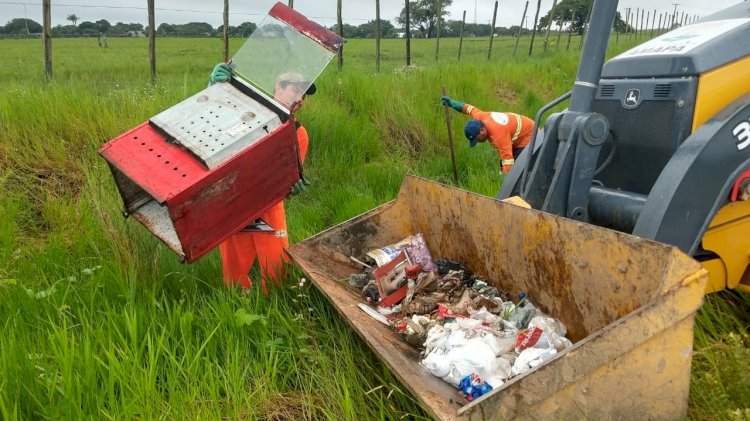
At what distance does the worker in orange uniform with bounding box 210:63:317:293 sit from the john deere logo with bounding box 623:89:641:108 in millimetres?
1829

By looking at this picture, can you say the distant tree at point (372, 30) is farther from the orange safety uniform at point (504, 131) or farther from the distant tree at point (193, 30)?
the orange safety uniform at point (504, 131)

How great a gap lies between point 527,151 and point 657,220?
104cm

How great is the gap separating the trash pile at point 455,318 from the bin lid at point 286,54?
47.3 inches

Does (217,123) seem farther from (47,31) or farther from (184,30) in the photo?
(184,30)

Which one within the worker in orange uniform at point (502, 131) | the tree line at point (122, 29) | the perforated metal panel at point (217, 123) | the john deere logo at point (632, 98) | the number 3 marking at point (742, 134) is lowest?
the worker in orange uniform at point (502, 131)

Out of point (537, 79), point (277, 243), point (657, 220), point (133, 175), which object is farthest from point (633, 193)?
point (537, 79)

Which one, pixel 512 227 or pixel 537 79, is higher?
pixel 537 79

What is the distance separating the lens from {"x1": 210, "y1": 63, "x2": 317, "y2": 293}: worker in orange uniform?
356 centimetres

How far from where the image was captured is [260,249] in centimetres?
381

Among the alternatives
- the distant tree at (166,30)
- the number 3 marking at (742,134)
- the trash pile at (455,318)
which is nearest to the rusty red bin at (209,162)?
the trash pile at (455,318)

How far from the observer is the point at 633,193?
9.74 ft

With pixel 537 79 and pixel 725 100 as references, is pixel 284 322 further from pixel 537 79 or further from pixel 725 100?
pixel 537 79

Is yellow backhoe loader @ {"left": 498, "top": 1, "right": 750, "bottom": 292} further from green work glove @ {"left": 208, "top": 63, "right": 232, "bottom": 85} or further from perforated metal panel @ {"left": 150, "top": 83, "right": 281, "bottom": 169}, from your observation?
green work glove @ {"left": 208, "top": 63, "right": 232, "bottom": 85}

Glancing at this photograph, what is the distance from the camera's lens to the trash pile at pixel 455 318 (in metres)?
2.41
